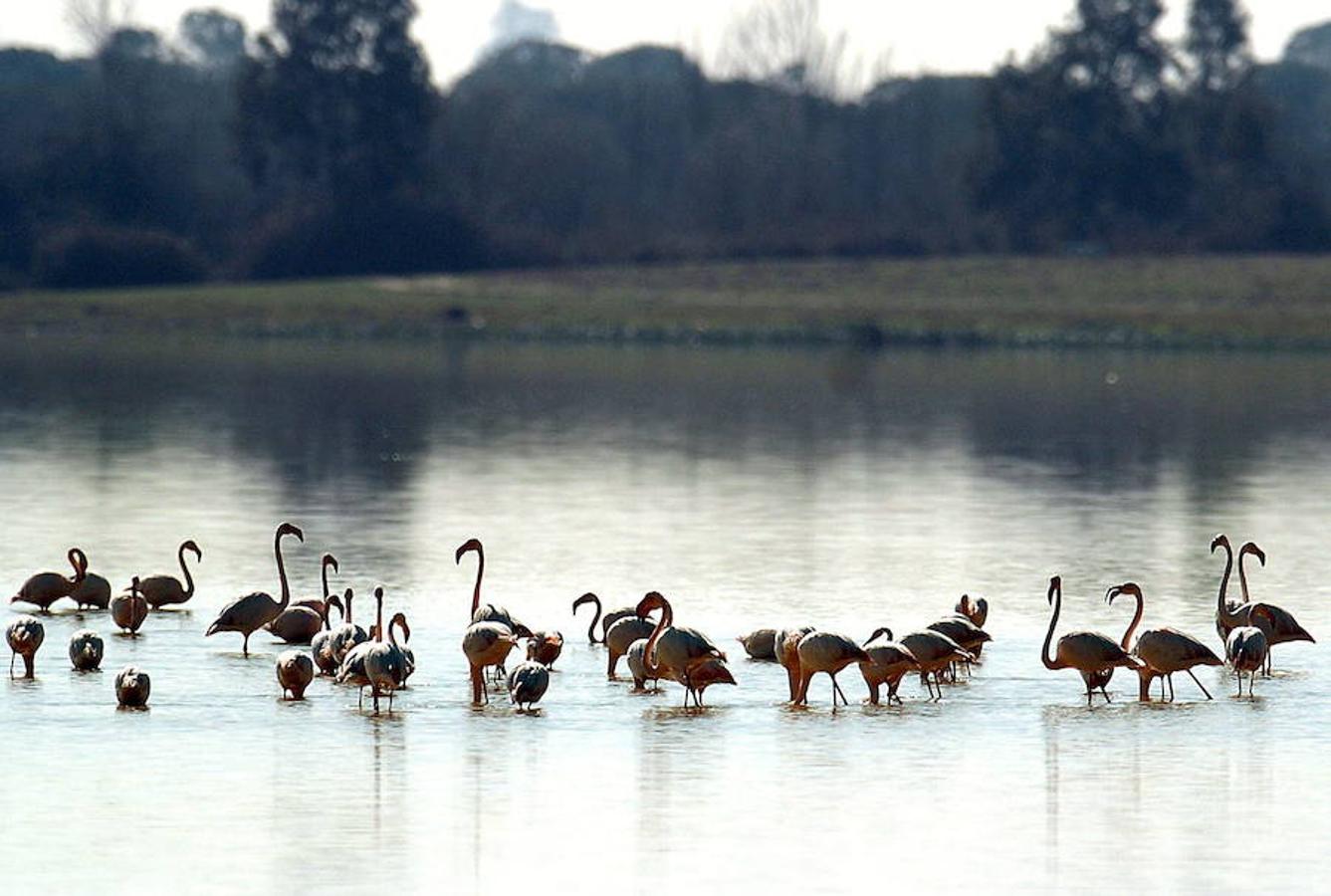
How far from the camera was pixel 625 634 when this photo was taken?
15445 millimetres

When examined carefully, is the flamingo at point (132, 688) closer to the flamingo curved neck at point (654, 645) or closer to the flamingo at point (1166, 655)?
the flamingo curved neck at point (654, 645)


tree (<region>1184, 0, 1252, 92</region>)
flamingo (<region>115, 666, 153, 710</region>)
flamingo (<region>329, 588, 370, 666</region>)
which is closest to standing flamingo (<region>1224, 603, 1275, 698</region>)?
flamingo (<region>329, 588, 370, 666</region>)

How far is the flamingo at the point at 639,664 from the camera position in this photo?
48.7 ft

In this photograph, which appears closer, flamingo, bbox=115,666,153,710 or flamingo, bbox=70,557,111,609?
flamingo, bbox=115,666,153,710

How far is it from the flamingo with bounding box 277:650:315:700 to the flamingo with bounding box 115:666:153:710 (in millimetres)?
804

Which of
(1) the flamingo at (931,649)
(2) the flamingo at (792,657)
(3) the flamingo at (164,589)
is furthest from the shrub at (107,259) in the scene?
(1) the flamingo at (931,649)

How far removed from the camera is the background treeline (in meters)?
90.6

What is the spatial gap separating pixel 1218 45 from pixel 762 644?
3723 inches

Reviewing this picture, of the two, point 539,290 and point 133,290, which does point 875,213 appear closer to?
point 539,290

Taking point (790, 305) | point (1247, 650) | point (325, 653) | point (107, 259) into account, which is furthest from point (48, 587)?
point (107, 259)

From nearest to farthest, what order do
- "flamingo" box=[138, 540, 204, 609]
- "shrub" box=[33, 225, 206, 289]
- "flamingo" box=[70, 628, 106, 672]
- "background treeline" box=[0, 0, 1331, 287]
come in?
1. "flamingo" box=[70, 628, 106, 672]
2. "flamingo" box=[138, 540, 204, 609]
3. "shrub" box=[33, 225, 206, 289]
4. "background treeline" box=[0, 0, 1331, 287]

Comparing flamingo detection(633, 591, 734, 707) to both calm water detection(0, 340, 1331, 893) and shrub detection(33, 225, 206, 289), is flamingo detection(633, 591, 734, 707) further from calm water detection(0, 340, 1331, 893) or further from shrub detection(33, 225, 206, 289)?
shrub detection(33, 225, 206, 289)

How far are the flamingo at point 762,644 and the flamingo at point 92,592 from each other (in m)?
5.20

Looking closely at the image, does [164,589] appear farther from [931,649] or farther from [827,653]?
[931,649]
